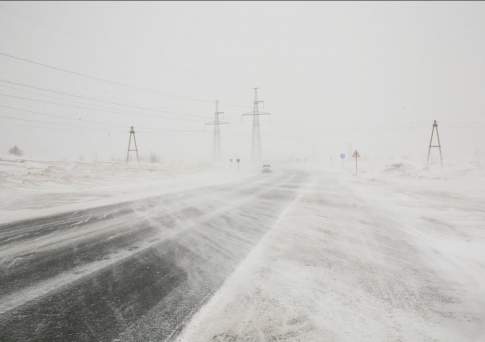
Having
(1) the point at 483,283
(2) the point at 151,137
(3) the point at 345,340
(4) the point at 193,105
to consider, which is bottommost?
(1) the point at 483,283

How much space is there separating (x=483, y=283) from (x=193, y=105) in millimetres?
162745

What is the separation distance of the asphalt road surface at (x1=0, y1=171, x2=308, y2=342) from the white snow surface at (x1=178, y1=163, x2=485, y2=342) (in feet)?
1.06

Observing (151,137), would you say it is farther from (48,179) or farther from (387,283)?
(387,283)

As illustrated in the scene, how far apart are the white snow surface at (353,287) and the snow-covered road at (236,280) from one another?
0.02 m

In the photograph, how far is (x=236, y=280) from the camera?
115 inches

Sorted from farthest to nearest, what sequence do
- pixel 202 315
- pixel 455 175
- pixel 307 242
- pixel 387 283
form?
pixel 455 175, pixel 307 242, pixel 387 283, pixel 202 315

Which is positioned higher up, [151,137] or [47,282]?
[151,137]

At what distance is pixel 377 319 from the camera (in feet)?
7.27

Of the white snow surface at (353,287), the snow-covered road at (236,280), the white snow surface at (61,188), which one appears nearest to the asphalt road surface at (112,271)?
the snow-covered road at (236,280)

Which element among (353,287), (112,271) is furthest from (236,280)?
(112,271)

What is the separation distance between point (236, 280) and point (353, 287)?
54.8 inches

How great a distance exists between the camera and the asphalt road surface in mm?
2006

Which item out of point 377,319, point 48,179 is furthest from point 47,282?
point 48,179

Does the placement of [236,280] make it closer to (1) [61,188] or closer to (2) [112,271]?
(2) [112,271]
